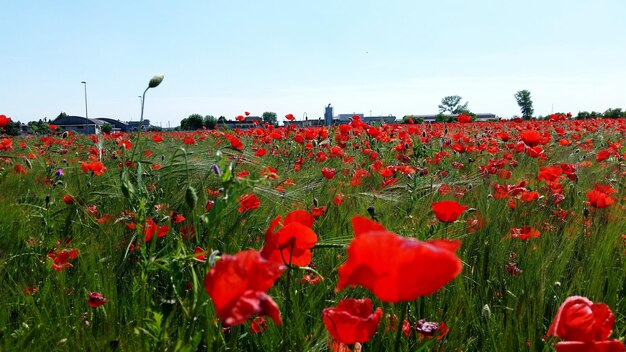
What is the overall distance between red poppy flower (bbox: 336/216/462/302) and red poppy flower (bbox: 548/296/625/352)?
0.25 metres

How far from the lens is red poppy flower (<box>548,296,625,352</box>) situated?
59 centimetres

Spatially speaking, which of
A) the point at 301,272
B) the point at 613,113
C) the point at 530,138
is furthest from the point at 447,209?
the point at 613,113

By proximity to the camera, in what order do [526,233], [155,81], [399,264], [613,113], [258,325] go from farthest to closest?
[613,113] → [526,233] → [155,81] → [258,325] → [399,264]

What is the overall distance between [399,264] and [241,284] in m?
0.15

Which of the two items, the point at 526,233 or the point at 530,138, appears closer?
the point at 526,233

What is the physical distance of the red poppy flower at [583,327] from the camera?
59 cm

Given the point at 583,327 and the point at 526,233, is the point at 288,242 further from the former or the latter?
the point at 526,233

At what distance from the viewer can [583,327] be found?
61 centimetres

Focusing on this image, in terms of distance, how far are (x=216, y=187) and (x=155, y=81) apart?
0.98 meters

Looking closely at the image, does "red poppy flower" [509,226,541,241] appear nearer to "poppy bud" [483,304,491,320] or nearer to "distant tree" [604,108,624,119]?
"poppy bud" [483,304,491,320]

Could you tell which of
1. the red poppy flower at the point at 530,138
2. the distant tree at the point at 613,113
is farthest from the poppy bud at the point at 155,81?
the distant tree at the point at 613,113

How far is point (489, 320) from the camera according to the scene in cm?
122

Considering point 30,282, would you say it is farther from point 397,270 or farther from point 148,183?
point 397,270

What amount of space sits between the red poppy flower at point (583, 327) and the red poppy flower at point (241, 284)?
34cm
